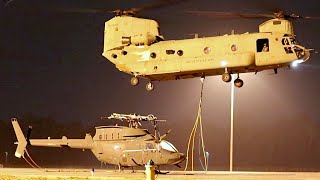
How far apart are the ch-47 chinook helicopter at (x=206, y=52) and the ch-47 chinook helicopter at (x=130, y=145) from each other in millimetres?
7256

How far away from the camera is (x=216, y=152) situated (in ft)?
356

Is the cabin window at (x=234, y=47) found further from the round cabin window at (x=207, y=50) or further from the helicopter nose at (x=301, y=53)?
the helicopter nose at (x=301, y=53)

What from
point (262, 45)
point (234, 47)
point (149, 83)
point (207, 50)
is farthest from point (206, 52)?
point (149, 83)

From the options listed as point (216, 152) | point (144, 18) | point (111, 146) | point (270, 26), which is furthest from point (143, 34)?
point (216, 152)

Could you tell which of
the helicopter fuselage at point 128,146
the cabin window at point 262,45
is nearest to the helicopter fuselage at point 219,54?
the cabin window at point 262,45

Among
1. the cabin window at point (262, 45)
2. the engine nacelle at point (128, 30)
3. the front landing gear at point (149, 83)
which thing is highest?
the engine nacelle at point (128, 30)

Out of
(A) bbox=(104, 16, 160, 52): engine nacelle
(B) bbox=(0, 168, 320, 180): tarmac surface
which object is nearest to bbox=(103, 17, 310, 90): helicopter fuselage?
(A) bbox=(104, 16, 160, 52): engine nacelle

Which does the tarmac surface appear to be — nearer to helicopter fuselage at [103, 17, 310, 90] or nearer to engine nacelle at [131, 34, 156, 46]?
helicopter fuselage at [103, 17, 310, 90]

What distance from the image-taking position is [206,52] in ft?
106

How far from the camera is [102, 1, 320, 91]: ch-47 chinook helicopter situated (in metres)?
32.0

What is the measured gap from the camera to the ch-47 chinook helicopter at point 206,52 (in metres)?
32.0

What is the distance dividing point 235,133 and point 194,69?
80.4m

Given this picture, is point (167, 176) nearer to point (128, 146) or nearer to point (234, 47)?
point (234, 47)

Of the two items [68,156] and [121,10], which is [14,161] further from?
[121,10]
